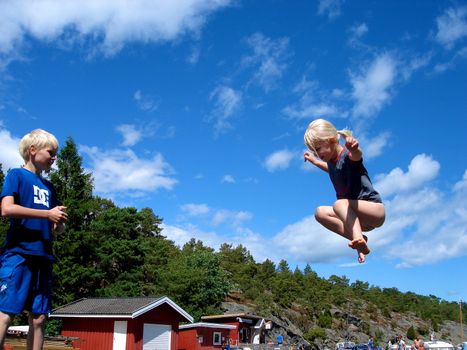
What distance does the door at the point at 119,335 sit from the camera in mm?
33344

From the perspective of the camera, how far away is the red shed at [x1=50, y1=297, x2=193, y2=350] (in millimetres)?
33469

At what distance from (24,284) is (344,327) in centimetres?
10045

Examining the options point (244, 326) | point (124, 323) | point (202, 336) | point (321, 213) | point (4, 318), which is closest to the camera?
point (4, 318)

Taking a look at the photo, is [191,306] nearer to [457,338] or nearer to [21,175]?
[21,175]

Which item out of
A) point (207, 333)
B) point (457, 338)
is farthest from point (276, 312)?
point (457, 338)

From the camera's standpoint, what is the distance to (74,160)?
53156 mm

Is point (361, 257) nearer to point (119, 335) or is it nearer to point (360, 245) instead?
point (360, 245)

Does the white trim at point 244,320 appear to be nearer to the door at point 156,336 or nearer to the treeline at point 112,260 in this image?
the treeline at point 112,260

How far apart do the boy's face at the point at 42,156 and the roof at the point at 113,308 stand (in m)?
30.0

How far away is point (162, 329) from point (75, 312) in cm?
668

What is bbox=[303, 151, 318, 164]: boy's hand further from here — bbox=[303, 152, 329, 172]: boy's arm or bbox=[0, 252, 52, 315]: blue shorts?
bbox=[0, 252, 52, 315]: blue shorts

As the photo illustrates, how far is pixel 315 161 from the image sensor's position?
15.8ft

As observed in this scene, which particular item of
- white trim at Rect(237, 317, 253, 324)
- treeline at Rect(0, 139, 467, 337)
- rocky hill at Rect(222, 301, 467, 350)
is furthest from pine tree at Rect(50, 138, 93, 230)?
rocky hill at Rect(222, 301, 467, 350)

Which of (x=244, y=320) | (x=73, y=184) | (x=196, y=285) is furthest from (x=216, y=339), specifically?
(x=73, y=184)
